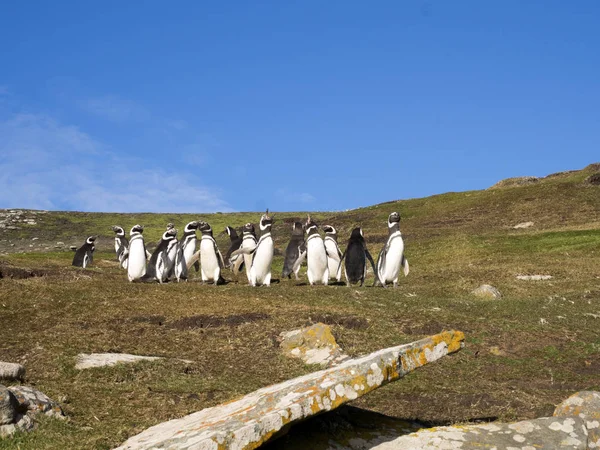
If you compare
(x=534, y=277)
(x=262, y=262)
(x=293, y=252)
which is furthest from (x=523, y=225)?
(x=262, y=262)

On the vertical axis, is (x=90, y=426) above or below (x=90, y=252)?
below

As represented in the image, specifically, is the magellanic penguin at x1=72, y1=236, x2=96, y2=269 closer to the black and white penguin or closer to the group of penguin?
the group of penguin

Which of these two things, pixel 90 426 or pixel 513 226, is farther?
pixel 513 226

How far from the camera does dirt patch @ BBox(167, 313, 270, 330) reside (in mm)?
15469

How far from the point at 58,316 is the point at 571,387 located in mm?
11006

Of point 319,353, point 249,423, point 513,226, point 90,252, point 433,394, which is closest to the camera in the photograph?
point 249,423

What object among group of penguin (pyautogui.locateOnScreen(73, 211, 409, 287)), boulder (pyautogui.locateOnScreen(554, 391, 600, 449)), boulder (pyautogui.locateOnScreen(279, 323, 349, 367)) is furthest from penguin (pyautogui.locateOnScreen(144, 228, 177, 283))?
boulder (pyautogui.locateOnScreen(554, 391, 600, 449))

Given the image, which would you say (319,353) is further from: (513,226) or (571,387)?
(513,226)

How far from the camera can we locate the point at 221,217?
80.4m

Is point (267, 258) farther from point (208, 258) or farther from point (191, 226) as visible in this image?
point (191, 226)

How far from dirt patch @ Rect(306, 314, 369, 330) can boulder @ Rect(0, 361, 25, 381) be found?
21.6ft

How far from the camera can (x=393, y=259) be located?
2456 centimetres

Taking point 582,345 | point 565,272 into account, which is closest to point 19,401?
point 582,345

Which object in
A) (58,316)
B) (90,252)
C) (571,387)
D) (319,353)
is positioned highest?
→ (90,252)
